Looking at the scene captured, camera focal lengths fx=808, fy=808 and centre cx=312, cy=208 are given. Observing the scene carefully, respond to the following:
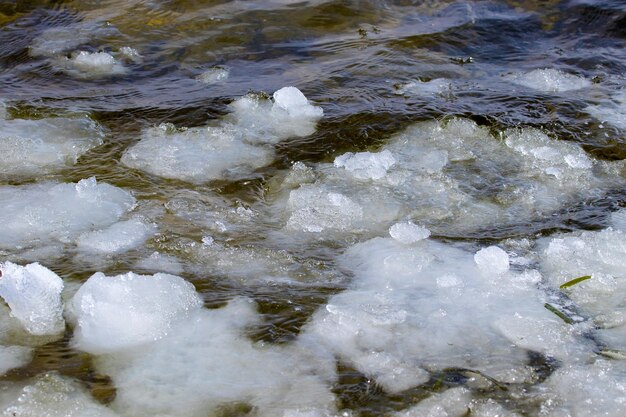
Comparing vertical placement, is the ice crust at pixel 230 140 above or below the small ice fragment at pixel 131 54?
below

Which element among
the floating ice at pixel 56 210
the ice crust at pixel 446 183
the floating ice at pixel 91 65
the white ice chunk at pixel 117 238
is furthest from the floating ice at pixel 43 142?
the ice crust at pixel 446 183

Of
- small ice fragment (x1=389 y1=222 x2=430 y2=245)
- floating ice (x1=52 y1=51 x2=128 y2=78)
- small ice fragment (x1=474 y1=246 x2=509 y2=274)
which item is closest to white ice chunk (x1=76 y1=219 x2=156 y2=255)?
small ice fragment (x1=389 y1=222 x2=430 y2=245)

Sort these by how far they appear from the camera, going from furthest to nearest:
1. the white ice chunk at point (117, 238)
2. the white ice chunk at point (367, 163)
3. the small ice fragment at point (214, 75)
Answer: the small ice fragment at point (214, 75) → the white ice chunk at point (367, 163) → the white ice chunk at point (117, 238)

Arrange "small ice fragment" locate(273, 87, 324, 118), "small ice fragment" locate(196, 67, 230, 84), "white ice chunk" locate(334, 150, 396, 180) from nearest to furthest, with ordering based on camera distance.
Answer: "white ice chunk" locate(334, 150, 396, 180) < "small ice fragment" locate(273, 87, 324, 118) < "small ice fragment" locate(196, 67, 230, 84)

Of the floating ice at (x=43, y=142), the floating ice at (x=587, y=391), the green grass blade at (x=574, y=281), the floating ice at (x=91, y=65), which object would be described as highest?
the floating ice at (x=91, y=65)

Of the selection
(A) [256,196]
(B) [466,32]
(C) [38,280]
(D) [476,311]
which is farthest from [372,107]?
(C) [38,280]

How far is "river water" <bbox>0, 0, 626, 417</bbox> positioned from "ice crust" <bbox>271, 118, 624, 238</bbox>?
13 millimetres

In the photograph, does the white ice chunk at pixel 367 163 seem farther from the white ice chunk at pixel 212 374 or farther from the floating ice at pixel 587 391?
the floating ice at pixel 587 391

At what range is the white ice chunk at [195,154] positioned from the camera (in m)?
3.53

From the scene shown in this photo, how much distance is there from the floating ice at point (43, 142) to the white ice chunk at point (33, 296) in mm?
1084

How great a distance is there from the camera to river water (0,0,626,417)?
7.52ft

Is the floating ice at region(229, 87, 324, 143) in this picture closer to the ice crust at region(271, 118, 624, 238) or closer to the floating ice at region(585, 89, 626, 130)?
the ice crust at region(271, 118, 624, 238)

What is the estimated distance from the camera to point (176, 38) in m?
5.29

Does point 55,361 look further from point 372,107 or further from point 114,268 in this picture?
point 372,107
